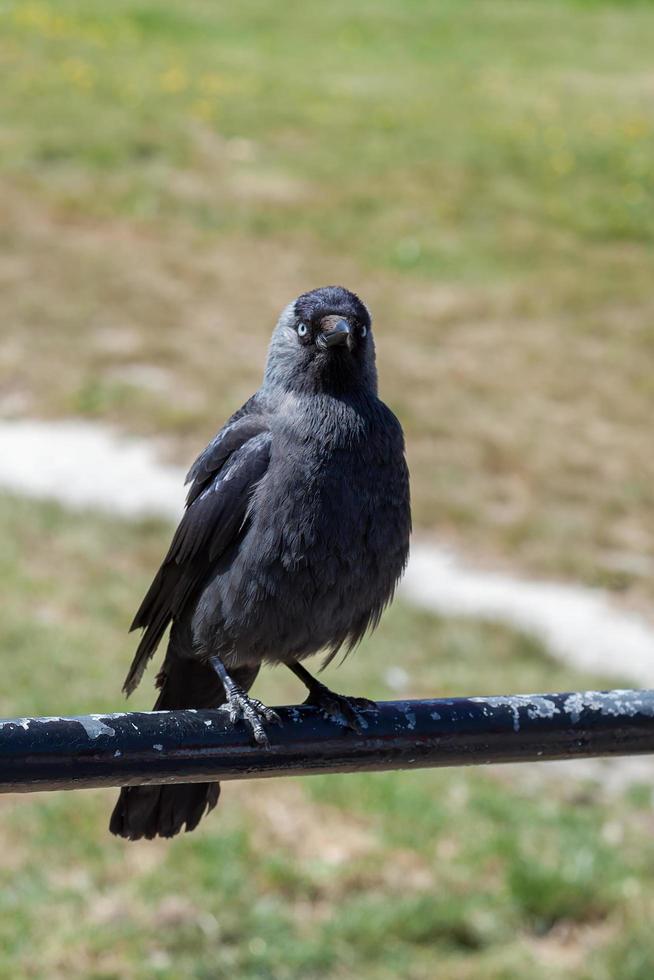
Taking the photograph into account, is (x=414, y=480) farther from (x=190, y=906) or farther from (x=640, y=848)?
(x=190, y=906)

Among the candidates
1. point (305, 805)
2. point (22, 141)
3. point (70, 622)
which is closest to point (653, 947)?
point (305, 805)

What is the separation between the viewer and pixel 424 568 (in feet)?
29.5

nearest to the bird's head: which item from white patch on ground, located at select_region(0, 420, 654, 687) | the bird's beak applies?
the bird's beak

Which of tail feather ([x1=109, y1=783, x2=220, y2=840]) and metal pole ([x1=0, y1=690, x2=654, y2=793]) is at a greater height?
metal pole ([x1=0, y1=690, x2=654, y2=793])

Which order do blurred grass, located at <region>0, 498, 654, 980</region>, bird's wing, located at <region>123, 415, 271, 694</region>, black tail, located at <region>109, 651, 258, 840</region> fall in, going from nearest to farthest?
1. black tail, located at <region>109, 651, 258, 840</region>
2. bird's wing, located at <region>123, 415, 271, 694</region>
3. blurred grass, located at <region>0, 498, 654, 980</region>

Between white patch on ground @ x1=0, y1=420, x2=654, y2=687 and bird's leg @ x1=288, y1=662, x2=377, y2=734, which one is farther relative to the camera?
white patch on ground @ x1=0, y1=420, x2=654, y2=687

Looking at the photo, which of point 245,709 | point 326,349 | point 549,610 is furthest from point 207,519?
point 549,610

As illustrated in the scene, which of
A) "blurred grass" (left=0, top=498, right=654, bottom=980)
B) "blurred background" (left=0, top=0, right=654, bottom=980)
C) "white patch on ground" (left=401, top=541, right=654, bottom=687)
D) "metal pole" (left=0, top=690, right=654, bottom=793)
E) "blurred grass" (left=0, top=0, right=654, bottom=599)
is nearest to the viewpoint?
"metal pole" (left=0, top=690, right=654, bottom=793)

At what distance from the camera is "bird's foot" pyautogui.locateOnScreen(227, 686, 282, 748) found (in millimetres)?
2893

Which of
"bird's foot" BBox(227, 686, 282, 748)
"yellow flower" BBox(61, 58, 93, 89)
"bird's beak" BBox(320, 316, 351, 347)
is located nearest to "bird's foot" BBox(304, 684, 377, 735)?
"bird's foot" BBox(227, 686, 282, 748)

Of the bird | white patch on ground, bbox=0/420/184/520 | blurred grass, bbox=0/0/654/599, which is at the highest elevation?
blurred grass, bbox=0/0/654/599

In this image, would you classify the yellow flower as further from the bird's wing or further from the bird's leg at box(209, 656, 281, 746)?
the bird's leg at box(209, 656, 281, 746)

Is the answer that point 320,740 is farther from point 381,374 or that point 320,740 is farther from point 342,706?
point 381,374

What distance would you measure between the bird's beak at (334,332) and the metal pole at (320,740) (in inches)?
48.2
